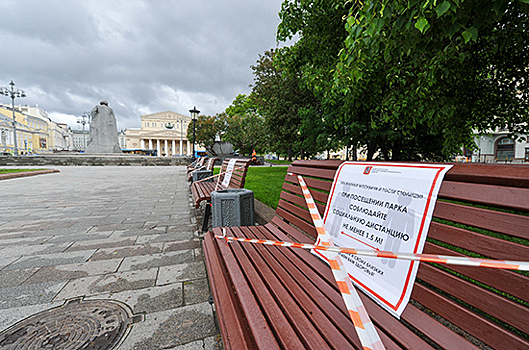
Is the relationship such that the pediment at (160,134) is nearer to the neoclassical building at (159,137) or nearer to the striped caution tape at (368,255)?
the neoclassical building at (159,137)

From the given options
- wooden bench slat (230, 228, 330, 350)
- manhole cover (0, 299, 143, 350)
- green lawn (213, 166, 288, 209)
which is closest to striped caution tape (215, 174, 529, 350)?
wooden bench slat (230, 228, 330, 350)

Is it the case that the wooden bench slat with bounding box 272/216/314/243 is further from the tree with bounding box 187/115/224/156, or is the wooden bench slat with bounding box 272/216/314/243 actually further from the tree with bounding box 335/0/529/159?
the tree with bounding box 187/115/224/156

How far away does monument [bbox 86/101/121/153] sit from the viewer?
28281mm

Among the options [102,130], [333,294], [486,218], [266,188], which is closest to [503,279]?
[486,218]

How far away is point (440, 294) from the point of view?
3.55 ft

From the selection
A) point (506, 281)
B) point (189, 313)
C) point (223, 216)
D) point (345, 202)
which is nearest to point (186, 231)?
point (223, 216)

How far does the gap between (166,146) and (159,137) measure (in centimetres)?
464

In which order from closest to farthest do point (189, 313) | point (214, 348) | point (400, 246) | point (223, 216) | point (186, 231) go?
point (400, 246) → point (214, 348) → point (189, 313) → point (223, 216) → point (186, 231)

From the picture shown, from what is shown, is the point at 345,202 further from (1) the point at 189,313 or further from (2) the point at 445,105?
(2) the point at 445,105

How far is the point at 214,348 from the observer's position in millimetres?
1623

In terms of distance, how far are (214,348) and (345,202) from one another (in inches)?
50.7

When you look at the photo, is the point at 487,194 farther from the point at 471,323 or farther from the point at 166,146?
the point at 166,146

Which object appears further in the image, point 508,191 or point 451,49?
point 451,49

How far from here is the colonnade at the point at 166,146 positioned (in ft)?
295
